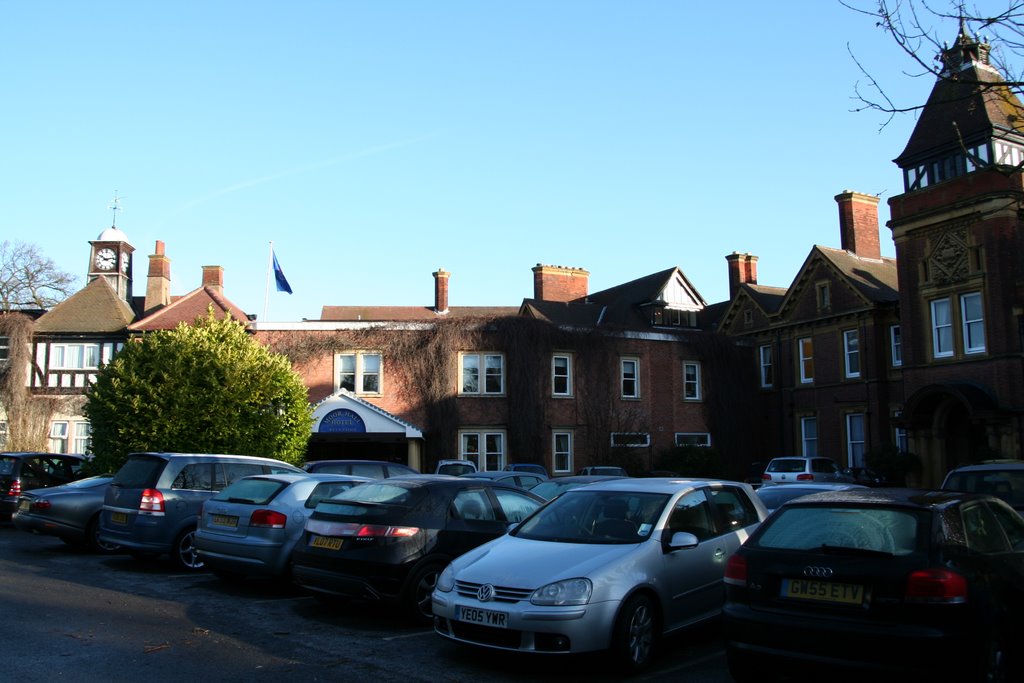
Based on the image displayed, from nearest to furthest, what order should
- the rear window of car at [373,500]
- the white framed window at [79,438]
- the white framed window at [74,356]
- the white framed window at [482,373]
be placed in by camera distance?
the rear window of car at [373,500]
the white framed window at [482,373]
the white framed window at [79,438]
the white framed window at [74,356]

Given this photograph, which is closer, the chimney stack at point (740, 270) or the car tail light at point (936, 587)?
the car tail light at point (936, 587)

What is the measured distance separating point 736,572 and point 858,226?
3832cm

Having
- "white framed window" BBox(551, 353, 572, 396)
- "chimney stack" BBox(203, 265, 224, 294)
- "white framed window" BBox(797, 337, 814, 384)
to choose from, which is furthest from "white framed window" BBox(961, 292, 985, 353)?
"chimney stack" BBox(203, 265, 224, 294)

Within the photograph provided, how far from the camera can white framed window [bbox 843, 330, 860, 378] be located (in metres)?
36.2

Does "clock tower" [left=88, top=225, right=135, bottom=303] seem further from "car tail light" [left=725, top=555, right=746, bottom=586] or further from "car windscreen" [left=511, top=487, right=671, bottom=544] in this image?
"car tail light" [left=725, top=555, right=746, bottom=586]

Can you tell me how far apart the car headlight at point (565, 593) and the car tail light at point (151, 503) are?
7.23 m

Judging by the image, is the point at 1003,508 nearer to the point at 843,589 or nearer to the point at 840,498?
the point at 840,498

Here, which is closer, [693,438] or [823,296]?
[693,438]

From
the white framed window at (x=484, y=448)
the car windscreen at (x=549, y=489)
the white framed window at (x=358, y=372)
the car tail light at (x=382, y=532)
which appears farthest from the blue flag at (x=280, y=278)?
the car tail light at (x=382, y=532)

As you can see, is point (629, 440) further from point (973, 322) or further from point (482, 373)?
point (973, 322)

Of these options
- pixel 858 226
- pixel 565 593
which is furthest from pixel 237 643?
pixel 858 226

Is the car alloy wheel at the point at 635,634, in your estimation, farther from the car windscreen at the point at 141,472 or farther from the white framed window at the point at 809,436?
the white framed window at the point at 809,436

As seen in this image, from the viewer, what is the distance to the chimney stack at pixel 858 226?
133 feet

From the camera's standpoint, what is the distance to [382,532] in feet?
28.7
